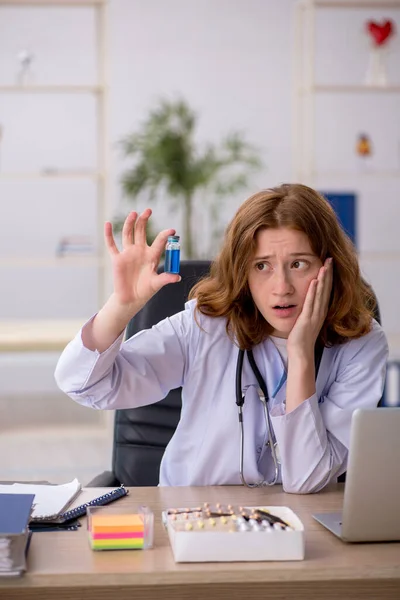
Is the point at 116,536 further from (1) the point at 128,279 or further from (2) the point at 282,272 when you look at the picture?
(2) the point at 282,272

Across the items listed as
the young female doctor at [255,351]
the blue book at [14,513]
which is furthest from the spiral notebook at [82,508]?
the young female doctor at [255,351]

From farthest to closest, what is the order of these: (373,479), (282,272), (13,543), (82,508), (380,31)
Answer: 1. (380,31)
2. (282,272)
3. (82,508)
4. (373,479)
5. (13,543)

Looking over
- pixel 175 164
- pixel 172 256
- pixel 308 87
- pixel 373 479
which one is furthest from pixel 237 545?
pixel 175 164

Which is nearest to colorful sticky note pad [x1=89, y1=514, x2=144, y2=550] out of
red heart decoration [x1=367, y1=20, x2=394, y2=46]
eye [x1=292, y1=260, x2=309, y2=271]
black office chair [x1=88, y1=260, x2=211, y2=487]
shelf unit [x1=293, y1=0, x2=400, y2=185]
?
eye [x1=292, y1=260, x2=309, y2=271]

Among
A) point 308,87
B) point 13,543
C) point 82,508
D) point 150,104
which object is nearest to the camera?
point 13,543

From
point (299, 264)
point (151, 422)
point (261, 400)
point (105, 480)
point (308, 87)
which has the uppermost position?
point (308, 87)

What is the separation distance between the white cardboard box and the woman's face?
600 millimetres

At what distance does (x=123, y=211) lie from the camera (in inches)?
247

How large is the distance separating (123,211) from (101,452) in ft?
6.65

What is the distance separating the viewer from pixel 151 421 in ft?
7.18

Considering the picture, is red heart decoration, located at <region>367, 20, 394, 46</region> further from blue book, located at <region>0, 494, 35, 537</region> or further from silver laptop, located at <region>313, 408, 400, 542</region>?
blue book, located at <region>0, 494, 35, 537</region>

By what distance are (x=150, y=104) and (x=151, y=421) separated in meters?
4.51

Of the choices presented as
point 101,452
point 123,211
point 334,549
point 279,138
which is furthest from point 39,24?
point 334,549

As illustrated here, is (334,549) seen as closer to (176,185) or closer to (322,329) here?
(322,329)
